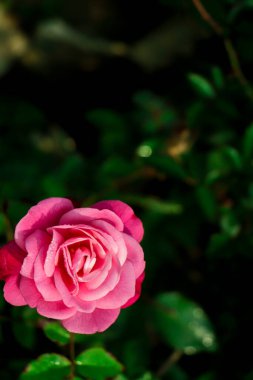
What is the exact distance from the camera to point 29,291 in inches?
32.0

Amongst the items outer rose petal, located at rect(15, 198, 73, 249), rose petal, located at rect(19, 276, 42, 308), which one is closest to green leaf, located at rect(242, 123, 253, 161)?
outer rose petal, located at rect(15, 198, 73, 249)

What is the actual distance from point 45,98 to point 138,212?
35.9 inches

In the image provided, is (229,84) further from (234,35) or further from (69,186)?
(69,186)

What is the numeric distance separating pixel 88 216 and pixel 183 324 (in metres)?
0.76

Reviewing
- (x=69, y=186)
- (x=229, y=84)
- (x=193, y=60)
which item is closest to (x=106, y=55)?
(x=193, y=60)

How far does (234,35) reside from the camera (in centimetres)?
130

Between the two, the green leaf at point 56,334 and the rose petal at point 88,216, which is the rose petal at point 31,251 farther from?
the green leaf at point 56,334

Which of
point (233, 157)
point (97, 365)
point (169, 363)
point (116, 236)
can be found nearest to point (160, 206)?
point (233, 157)

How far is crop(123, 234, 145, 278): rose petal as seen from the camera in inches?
33.2

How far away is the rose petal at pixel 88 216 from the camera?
815mm

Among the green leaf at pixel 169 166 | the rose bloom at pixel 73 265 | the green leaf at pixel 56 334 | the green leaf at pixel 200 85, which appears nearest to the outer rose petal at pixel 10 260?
the rose bloom at pixel 73 265

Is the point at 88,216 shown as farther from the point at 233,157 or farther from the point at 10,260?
the point at 233,157

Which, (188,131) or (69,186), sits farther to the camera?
(188,131)

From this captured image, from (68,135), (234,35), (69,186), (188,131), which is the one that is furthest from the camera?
(68,135)
